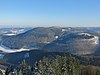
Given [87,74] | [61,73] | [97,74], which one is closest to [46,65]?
[61,73]

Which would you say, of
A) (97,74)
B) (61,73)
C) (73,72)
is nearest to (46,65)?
(61,73)

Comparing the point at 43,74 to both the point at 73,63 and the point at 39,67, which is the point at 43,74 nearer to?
the point at 39,67

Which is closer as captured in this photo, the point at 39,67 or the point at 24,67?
the point at 39,67

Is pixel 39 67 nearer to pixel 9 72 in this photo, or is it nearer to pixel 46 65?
pixel 46 65

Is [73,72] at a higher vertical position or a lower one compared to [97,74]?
higher

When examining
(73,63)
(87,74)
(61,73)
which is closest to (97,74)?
(87,74)

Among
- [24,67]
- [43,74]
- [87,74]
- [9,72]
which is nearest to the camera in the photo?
[43,74]

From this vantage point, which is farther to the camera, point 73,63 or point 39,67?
point 73,63

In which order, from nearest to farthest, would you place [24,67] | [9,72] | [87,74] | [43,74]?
[43,74]
[24,67]
[9,72]
[87,74]

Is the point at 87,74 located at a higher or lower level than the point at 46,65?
lower
